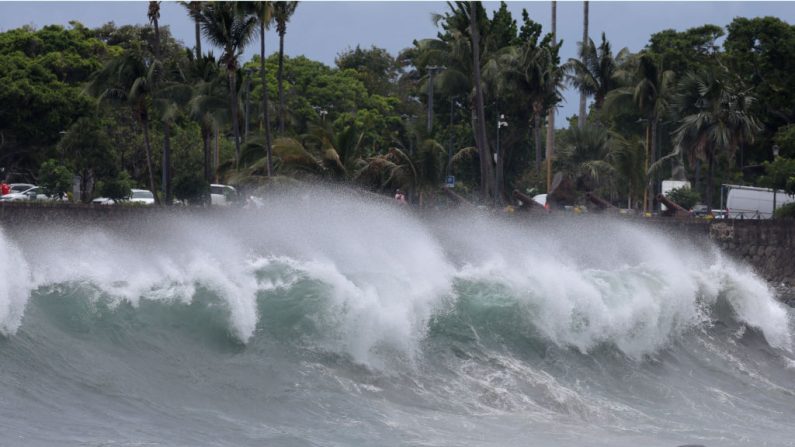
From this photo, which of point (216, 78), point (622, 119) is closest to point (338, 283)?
point (216, 78)

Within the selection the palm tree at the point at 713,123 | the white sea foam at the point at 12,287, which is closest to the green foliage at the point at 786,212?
the palm tree at the point at 713,123

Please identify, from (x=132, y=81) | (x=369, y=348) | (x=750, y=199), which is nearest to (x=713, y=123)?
(x=750, y=199)

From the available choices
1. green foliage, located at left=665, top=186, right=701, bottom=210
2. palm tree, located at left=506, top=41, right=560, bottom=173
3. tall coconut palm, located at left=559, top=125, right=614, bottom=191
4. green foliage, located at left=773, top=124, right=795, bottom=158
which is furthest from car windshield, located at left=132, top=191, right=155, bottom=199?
green foliage, located at left=773, top=124, right=795, bottom=158

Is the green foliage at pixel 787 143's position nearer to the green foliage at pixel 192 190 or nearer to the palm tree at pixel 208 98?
the palm tree at pixel 208 98

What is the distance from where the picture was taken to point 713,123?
164 feet

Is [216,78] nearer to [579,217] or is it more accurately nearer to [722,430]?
[579,217]

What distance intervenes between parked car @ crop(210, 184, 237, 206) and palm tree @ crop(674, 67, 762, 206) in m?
20.6

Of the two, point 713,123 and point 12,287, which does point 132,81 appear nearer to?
point 713,123

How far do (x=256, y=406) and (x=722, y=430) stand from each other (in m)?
6.30

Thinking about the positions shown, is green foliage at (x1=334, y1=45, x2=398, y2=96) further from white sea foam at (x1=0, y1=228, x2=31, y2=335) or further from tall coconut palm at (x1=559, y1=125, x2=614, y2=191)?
white sea foam at (x1=0, y1=228, x2=31, y2=335)

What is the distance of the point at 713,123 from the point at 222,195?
21.8 metres

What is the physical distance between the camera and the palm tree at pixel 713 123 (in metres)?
50.0

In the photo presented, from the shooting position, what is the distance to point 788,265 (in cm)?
4419

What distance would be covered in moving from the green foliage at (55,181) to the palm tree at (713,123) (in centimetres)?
2684
